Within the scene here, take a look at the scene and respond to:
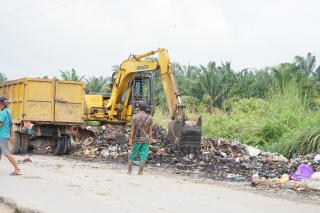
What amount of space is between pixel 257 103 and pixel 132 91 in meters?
8.48

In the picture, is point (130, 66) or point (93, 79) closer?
point (130, 66)

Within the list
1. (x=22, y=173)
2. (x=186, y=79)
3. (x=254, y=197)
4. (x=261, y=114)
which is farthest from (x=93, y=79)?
(x=254, y=197)

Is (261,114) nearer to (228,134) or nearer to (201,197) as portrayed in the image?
(228,134)

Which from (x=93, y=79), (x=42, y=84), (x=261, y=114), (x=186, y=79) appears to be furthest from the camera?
(x=93, y=79)

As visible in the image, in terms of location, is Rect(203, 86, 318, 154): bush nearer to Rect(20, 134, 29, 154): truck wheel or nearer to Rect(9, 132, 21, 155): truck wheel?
Rect(20, 134, 29, 154): truck wheel

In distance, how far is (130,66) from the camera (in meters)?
21.1

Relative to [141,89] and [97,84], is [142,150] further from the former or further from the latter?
[97,84]

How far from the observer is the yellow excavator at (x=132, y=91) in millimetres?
18109

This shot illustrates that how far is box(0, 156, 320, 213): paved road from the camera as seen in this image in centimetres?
832

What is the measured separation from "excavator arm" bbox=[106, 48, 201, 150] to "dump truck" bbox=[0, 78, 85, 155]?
2.05 meters

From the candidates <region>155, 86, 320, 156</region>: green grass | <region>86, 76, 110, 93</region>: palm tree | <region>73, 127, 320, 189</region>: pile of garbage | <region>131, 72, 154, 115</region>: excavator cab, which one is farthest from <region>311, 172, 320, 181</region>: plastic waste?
<region>86, 76, 110, 93</region>: palm tree

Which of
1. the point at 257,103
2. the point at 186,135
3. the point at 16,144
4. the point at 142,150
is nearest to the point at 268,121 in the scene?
the point at 257,103

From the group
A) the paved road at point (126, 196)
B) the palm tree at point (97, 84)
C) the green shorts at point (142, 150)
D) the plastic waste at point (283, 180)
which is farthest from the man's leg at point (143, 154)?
the palm tree at point (97, 84)

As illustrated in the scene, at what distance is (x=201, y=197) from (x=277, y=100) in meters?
16.1
